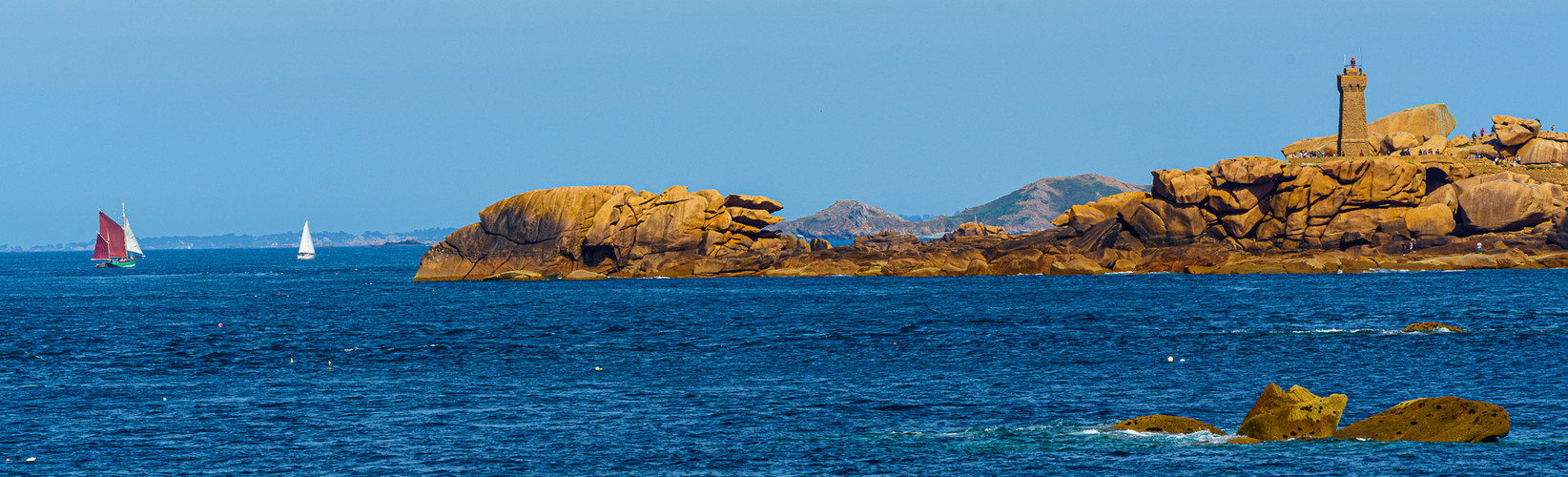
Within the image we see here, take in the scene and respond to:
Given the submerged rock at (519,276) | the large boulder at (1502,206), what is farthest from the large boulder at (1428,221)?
the submerged rock at (519,276)

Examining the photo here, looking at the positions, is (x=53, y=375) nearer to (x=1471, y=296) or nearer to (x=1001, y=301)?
(x=1001, y=301)

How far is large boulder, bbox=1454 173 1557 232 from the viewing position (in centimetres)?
11844

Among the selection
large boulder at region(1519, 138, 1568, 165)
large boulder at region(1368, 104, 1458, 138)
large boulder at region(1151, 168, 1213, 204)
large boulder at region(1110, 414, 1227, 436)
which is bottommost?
large boulder at region(1110, 414, 1227, 436)

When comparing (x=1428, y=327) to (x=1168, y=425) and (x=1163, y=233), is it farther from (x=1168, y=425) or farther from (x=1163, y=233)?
(x=1163, y=233)

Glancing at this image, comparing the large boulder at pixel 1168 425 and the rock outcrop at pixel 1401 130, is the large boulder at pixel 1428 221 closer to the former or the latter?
the rock outcrop at pixel 1401 130

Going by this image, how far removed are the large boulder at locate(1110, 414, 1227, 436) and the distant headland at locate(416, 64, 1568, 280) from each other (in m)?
86.3

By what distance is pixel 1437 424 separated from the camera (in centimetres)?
3194

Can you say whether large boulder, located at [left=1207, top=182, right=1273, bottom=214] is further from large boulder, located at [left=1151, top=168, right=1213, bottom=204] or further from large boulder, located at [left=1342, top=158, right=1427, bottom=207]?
large boulder, located at [left=1342, top=158, right=1427, bottom=207]

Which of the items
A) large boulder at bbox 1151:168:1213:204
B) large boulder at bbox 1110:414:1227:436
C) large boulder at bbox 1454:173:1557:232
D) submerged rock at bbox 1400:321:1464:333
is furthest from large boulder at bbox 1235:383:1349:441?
large boulder at bbox 1454:173:1557:232

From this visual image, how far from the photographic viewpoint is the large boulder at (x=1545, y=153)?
13750 cm

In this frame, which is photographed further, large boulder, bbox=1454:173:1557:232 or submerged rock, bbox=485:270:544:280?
submerged rock, bbox=485:270:544:280

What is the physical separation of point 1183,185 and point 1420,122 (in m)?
55.2

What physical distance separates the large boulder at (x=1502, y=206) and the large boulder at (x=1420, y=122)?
40863 millimetres

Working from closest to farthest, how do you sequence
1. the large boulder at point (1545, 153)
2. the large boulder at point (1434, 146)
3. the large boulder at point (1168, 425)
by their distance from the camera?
the large boulder at point (1168, 425), the large boulder at point (1545, 153), the large boulder at point (1434, 146)
